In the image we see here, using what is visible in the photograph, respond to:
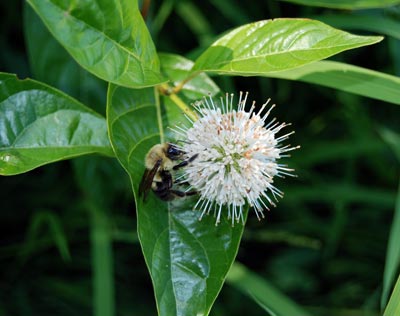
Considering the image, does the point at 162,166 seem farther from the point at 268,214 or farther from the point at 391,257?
the point at 268,214

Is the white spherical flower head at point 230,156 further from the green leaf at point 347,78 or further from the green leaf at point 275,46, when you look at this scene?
the green leaf at point 347,78

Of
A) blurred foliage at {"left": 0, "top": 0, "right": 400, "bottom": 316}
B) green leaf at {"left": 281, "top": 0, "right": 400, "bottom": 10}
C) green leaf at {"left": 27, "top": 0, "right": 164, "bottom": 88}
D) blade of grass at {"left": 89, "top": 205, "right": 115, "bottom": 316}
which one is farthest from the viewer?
blurred foliage at {"left": 0, "top": 0, "right": 400, "bottom": 316}

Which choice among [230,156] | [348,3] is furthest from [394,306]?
[348,3]

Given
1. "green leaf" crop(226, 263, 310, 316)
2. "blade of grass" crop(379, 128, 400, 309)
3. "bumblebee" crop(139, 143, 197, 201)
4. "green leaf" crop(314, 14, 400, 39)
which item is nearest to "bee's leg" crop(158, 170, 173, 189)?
"bumblebee" crop(139, 143, 197, 201)

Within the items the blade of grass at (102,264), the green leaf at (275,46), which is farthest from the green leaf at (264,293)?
the green leaf at (275,46)

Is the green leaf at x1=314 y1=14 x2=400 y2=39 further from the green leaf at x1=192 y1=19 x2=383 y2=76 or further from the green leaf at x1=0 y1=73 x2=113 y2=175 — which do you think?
the green leaf at x1=0 y1=73 x2=113 y2=175

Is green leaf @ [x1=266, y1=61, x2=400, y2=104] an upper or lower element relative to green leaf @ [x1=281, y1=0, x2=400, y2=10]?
lower

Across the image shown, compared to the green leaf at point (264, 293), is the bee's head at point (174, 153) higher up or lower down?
higher up

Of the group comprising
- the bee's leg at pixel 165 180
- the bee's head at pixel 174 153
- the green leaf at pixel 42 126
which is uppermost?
the green leaf at pixel 42 126
